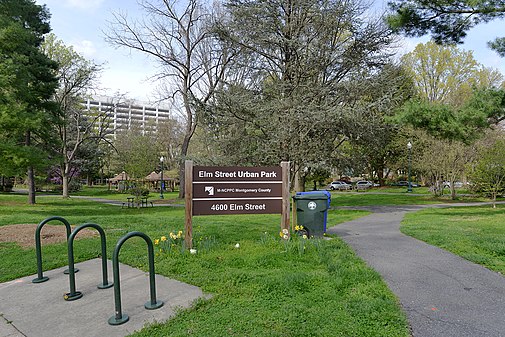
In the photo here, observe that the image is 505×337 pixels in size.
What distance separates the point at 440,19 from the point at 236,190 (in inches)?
361

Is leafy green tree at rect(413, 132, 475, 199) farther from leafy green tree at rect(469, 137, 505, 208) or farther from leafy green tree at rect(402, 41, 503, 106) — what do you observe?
leafy green tree at rect(402, 41, 503, 106)

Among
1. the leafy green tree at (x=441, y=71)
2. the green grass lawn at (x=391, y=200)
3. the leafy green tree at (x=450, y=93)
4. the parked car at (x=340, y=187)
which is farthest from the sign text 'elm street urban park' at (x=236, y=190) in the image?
the parked car at (x=340, y=187)

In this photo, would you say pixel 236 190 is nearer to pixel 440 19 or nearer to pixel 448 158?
pixel 440 19

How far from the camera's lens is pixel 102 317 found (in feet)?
11.6

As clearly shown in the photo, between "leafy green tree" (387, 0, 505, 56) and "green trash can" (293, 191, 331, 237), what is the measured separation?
6757 millimetres

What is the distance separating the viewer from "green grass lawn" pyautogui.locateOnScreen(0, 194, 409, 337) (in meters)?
3.22

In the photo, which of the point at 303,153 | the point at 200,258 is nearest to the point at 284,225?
the point at 200,258

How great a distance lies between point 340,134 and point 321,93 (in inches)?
85.6

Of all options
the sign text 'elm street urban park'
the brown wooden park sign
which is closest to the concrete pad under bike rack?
the brown wooden park sign

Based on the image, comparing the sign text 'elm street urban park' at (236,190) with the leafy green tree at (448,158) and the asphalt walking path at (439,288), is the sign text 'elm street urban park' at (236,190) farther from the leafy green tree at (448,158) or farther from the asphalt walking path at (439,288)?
the leafy green tree at (448,158)

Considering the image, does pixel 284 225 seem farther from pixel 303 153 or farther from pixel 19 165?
pixel 19 165

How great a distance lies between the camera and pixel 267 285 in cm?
427

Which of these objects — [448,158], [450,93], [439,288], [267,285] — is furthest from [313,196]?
[450,93]

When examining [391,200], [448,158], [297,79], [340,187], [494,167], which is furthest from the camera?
[340,187]
